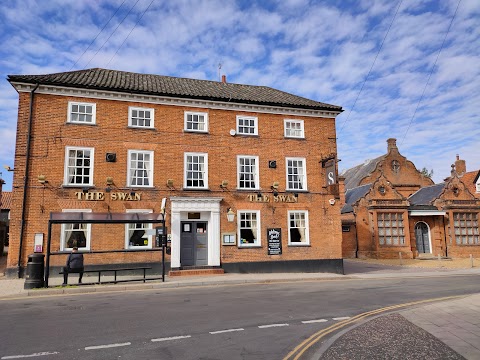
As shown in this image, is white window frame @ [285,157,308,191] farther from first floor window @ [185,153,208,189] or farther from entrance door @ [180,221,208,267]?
entrance door @ [180,221,208,267]

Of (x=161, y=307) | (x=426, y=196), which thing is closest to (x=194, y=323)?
(x=161, y=307)

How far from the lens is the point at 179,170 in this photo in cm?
1834

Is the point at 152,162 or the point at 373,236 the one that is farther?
the point at 373,236

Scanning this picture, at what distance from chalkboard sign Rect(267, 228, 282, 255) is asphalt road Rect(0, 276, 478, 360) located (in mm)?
5015

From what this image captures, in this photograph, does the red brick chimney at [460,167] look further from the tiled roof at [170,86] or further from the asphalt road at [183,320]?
the asphalt road at [183,320]

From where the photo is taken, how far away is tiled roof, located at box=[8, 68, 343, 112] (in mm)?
17438

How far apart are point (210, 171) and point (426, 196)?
81.6ft

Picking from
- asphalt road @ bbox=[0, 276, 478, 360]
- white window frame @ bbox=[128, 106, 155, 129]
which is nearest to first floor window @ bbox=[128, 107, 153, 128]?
white window frame @ bbox=[128, 106, 155, 129]

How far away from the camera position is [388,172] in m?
39.2

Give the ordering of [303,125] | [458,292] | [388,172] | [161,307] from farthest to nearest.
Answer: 1. [388,172]
2. [303,125]
3. [458,292]
4. [161,307]

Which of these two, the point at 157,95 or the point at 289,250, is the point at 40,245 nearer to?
the point at 157,95

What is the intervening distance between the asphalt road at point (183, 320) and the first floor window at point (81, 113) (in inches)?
359

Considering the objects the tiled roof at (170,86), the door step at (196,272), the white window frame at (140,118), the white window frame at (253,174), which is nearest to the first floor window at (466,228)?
the tiled roof at (170,86)

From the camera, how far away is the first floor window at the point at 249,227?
61.8ft
